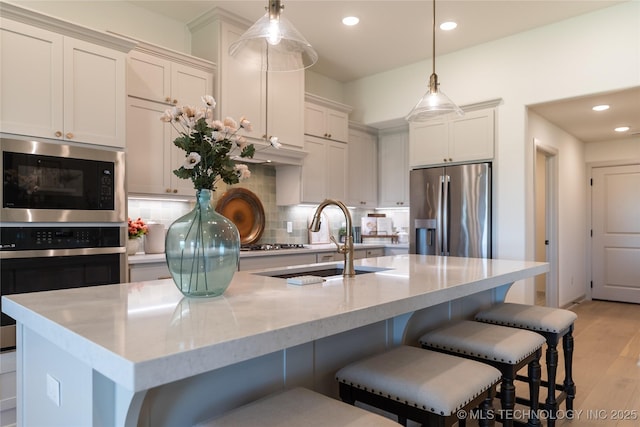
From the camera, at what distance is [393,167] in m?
5.42

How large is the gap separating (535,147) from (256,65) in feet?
10.8

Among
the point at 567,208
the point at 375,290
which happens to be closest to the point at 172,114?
the point at 375,290

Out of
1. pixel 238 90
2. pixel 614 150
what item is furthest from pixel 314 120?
pixel 614 150

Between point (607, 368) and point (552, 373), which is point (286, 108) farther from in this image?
point (607, 368)

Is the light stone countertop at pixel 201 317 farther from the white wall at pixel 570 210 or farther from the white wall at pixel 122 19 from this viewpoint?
the white wall at pixel 570 210

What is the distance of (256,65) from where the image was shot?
7.80ft

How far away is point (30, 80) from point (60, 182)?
0.62 m

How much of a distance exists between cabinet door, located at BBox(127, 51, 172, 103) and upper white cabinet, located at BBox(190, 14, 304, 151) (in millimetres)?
441

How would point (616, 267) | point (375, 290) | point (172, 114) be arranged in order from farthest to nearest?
point (616, 267), point (375, 290), point (172, 114)

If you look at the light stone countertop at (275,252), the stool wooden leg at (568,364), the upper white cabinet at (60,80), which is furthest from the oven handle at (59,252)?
the stool wooden leg at (568,364)

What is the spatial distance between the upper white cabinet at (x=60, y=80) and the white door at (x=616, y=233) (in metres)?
6.54

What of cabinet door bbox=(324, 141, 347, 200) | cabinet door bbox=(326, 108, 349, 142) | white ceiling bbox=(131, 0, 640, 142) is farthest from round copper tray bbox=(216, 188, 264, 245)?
white ceiling bbox=(131, 0, 640, 142)

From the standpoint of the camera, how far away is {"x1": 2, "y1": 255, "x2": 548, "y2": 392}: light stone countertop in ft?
2.77

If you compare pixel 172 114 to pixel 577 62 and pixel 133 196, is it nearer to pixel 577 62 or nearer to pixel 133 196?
pixel 133 196
